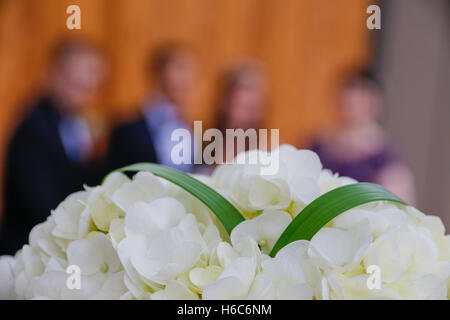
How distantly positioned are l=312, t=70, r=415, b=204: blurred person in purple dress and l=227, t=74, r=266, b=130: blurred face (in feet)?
0.79

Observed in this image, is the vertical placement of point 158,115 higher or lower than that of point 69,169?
higher

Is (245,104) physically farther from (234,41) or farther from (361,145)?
(234,41)

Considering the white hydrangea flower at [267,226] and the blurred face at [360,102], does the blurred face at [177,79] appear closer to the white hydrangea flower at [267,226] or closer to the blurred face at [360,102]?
the blurred face at [360,102]

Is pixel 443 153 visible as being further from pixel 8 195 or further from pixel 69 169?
pixel 8 195

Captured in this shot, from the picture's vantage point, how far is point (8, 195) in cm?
137

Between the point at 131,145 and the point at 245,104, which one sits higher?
the point at 245,104

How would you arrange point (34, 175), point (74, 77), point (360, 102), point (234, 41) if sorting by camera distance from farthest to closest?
point (234, 41) → point (360, 102) → point (74, 77) → point (34, 175)

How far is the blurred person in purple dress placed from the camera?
1.75 m

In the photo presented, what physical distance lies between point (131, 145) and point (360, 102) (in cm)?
73

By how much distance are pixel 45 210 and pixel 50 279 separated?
106 centimetres

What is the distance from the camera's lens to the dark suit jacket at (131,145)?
1.61 metres

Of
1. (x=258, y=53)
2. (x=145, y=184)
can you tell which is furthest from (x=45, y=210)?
(x=258, y=53)

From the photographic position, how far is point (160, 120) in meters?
1.66

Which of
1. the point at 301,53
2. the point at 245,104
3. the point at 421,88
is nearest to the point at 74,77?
the point at 245,104
